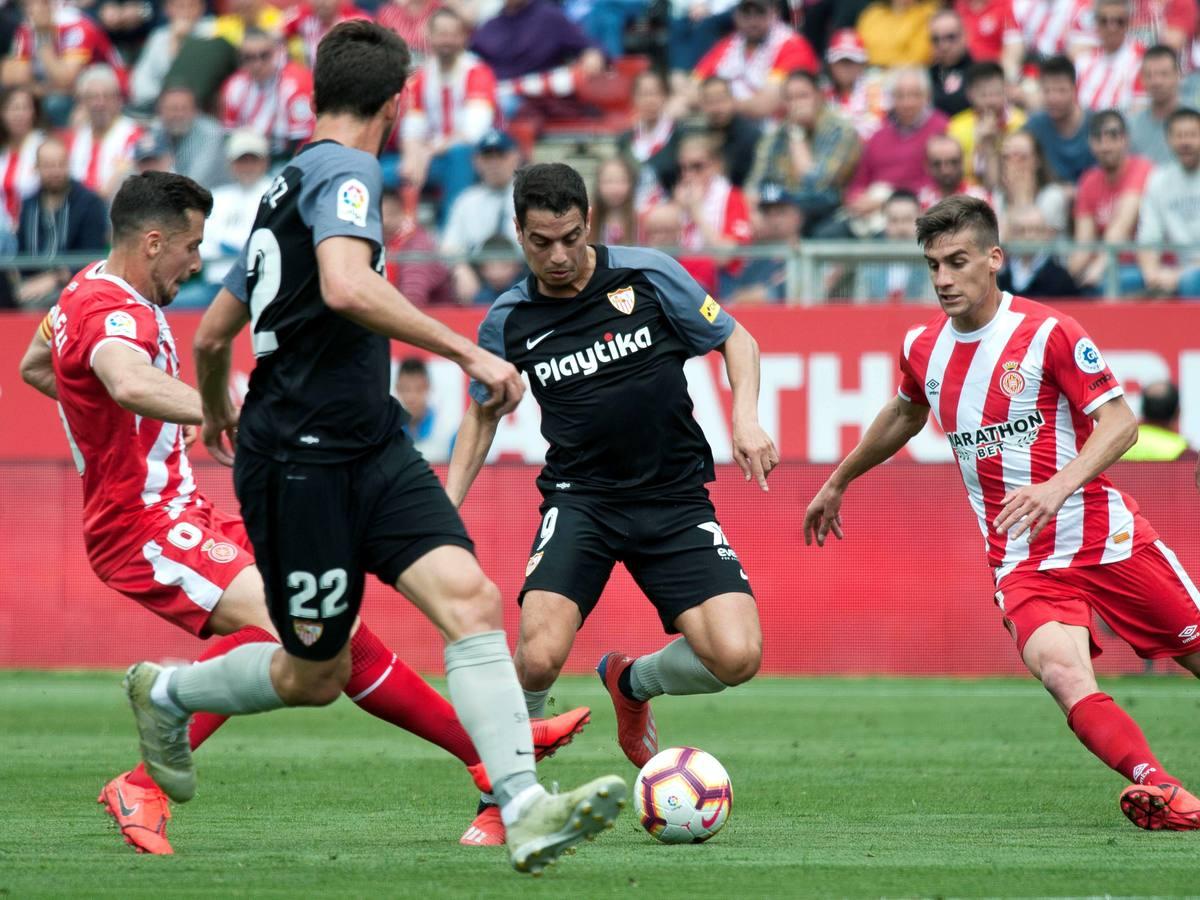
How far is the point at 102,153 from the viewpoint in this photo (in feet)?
55.4

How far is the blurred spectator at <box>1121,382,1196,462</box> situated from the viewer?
12773 mm

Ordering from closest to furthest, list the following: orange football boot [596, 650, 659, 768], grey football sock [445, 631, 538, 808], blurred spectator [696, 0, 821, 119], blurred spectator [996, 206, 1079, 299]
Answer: grey football sock [445, 631, 538, 808] → orange football boot [596, 650, 659, 768] → blurred spectator [996, 206, 1079, 299] → blurred spectator [696, 0, 821, 119]

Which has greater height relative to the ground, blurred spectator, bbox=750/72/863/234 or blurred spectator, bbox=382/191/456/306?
blurred spectator, bbox=750/72/863/234

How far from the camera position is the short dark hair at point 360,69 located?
5.39 m

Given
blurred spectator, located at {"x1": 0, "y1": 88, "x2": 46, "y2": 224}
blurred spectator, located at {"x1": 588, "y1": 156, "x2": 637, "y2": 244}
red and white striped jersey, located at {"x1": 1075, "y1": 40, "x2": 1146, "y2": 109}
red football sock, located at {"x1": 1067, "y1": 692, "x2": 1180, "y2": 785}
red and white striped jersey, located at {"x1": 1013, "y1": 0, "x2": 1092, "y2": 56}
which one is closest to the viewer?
red football sock, located at {"x1": 1067, "y1": 692, "x2": 1180, "y2": 785}

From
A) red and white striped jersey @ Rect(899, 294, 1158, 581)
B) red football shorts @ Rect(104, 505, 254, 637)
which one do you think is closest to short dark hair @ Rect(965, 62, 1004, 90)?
red and white striped jersey @ Rect(899, 294, 1158, 581)

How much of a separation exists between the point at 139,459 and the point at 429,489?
1.77 meters

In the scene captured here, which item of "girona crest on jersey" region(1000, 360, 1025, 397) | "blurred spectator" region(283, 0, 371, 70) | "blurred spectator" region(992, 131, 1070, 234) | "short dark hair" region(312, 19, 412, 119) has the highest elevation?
"blurred spectator" region(283, 0, 371, 70)

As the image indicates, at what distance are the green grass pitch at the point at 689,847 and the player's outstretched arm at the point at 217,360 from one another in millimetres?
1385

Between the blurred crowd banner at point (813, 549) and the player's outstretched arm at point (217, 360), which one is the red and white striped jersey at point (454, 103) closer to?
the blurred crowd banner at point (813, 549)

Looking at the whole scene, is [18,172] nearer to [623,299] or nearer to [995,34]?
[995,34]

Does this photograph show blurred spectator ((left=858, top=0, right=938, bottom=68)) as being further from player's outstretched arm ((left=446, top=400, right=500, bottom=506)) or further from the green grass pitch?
player's outstretched arm ((left=446, top=400, right=500, bottom=506))

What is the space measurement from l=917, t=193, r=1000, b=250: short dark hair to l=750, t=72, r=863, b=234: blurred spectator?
790cm

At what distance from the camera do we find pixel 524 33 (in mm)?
17344
